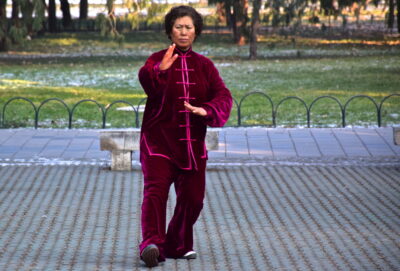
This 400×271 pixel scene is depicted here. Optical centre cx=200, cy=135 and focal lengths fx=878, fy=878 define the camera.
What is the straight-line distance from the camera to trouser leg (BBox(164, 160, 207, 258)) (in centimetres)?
585

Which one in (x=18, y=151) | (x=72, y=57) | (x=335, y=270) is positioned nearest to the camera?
(x=335, y=270)

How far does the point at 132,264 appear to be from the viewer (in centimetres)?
591

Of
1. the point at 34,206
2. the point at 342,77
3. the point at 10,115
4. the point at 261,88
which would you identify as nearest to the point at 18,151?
the point at 34,206

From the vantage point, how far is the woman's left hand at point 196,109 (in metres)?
5.56

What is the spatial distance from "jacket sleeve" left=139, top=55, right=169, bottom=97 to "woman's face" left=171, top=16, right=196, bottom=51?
20 centimetres

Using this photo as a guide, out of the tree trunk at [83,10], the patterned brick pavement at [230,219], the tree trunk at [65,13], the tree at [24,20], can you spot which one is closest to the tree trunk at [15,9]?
the tree at [24,20]

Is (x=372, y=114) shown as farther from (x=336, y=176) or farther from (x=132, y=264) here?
(x=132, y=264)

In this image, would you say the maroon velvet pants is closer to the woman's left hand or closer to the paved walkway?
the woman's left hand

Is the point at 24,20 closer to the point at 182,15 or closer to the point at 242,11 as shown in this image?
the point at 242,11

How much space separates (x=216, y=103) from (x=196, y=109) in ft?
0.63

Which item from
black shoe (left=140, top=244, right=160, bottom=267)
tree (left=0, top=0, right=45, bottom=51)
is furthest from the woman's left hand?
tree (left=0, top=0, right=45, bottom=51)

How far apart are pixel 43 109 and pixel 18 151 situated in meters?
5.94

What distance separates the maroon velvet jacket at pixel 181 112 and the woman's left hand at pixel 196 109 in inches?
2.7

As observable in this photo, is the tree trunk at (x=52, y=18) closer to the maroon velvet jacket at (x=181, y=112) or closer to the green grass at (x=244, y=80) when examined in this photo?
the green grass at (x=244, y=80)
